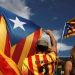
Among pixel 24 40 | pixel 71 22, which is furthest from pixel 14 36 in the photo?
pixel 71 22

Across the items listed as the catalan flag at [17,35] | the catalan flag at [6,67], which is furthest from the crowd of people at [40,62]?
the catalan flag at [17,35]

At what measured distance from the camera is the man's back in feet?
17.8

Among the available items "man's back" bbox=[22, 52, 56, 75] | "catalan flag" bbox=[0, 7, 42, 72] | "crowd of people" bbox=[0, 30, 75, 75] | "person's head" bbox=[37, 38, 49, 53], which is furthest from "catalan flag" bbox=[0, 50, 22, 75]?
"catalan flag" bbox=[0, 7, 42, 72]

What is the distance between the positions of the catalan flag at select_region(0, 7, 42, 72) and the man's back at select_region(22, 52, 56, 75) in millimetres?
2095

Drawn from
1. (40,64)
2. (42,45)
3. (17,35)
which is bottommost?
(40,64)

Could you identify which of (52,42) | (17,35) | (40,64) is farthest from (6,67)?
(17,35)

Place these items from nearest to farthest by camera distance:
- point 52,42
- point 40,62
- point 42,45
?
point 42,45 → point 40,62 → point 52,42

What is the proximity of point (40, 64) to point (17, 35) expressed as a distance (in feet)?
9.82

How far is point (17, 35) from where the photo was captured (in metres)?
8.36

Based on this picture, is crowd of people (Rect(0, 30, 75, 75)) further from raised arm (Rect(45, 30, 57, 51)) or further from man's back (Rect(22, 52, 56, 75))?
raised arm (Rect(45, 30, 57, 51))

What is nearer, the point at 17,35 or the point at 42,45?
the point at 42,45

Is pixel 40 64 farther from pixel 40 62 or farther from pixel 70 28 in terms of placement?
pixel 70 28

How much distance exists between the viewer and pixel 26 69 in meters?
5.41

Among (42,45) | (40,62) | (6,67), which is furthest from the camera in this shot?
(40,62)
